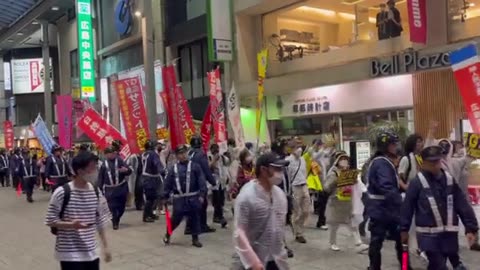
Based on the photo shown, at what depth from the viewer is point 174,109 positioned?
1284 cm

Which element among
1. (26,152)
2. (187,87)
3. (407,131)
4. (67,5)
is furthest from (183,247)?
(67,5)

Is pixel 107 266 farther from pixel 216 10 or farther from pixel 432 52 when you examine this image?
pixel 216 10

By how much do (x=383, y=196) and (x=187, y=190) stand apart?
3.96 m

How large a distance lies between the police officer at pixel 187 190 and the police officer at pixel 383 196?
3652mm

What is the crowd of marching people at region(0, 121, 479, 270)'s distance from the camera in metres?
4.37

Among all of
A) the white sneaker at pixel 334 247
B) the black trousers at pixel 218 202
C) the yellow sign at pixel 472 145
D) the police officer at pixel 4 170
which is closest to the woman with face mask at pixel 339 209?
the white sneaker at pixel 334 247

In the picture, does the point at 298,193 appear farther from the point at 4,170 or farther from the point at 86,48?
the point at 86,48

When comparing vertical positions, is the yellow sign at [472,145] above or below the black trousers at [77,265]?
above

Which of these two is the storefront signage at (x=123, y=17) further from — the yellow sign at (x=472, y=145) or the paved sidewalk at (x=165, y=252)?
the yellow sign at (x=472, y=145)

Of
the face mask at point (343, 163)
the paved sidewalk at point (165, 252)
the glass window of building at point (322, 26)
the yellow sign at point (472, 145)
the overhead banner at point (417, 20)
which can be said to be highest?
the glass window of building at point (322, 26)

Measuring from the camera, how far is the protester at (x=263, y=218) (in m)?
4.25

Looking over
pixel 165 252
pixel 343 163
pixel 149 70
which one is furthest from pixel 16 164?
pixel 343 163

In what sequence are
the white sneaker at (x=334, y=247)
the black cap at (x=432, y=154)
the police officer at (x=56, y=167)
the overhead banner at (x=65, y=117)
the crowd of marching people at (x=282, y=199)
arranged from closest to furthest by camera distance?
the crowd of marching people at (x=282, y=199) < the black cap at (x=432, y=154) < the white sneaker at (x=334, y=247) < the police officer at (x=56, y=167) < the overhead banner at (x=65, y=117)

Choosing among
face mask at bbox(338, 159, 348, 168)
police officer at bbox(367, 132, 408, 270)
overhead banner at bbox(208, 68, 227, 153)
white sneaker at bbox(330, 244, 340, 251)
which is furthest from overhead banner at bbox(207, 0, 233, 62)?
police officer at bbox(367, 132, 408, 270)
